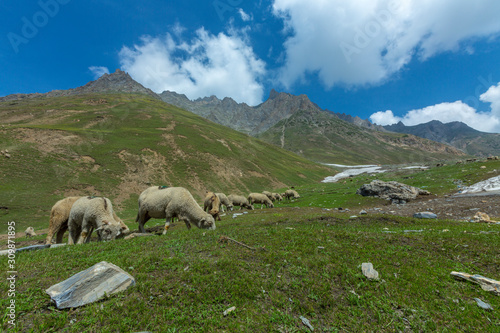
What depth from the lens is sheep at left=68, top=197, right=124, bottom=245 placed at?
40.7ft

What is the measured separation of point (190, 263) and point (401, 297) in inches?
284

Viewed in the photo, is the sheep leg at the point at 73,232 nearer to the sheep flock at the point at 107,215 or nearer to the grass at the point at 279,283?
the sheep flock at the point at 107,215

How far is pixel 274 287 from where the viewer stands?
658 centimetres

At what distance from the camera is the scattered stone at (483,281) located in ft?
20.7

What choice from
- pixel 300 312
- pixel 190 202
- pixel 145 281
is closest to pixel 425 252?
pixel 300 312

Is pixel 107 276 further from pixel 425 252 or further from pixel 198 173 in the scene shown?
pixel 198 173

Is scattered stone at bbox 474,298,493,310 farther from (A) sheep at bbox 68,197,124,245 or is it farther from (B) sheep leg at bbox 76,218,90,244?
(B) sheep leg at bbox 76,218,90,244

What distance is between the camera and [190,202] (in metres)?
15.4

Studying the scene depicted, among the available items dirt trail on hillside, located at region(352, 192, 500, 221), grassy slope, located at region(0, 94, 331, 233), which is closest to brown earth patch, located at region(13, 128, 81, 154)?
grassy slope, located at region(0, 94, 331, 233)

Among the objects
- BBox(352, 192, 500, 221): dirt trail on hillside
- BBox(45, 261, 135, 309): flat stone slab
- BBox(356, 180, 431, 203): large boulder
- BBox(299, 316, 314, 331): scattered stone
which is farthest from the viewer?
BBox(356, 180, 431, 203): large boulder

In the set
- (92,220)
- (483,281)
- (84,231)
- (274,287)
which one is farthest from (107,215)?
(483,281)

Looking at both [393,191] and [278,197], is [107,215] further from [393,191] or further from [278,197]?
[393,191]

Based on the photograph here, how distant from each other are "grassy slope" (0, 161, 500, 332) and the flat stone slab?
21 cm

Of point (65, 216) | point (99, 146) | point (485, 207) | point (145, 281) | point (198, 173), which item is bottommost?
point (485, 207)
